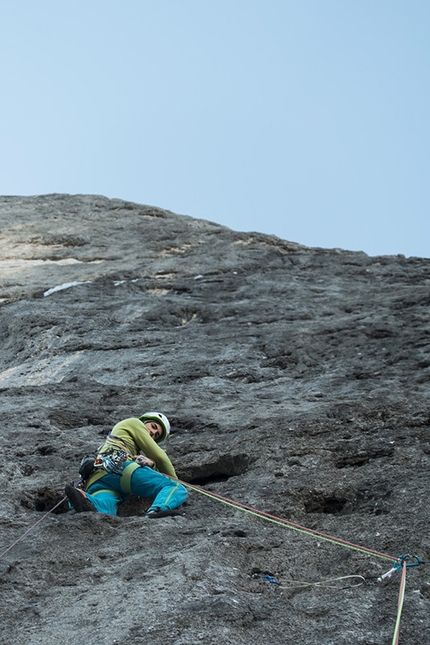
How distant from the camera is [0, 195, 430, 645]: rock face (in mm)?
4637

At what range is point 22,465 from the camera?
23.6 feet

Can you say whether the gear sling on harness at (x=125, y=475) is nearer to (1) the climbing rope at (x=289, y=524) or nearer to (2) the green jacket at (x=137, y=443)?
(2) the green jacket at (x=137, y=443)

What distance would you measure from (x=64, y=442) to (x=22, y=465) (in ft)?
1.96

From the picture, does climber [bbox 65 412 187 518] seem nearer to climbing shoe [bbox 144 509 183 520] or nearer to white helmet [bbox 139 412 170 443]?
climbing shoe [bbox 144 509 183 520]

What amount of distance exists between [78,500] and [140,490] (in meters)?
0.60

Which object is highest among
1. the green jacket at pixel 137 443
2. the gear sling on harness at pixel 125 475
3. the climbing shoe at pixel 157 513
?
the green jacket at pixel 137 443

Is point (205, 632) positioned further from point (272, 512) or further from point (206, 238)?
point (206, 238)

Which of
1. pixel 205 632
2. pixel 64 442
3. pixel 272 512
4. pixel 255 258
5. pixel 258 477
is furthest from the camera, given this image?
pixel 255 258

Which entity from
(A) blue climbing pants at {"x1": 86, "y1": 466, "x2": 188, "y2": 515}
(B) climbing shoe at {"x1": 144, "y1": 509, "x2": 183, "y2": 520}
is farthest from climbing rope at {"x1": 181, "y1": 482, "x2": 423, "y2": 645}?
(B) climbing shoe at {"x1": 144, "y1": 509, "x2": 183, "y2": 520}

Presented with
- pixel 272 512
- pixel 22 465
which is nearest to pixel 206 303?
pixel 22 465

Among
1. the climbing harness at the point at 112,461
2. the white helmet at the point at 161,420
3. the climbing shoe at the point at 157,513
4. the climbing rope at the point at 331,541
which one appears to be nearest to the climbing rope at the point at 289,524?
the climbing rope at the point at 331,541

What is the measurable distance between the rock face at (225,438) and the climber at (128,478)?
0.14 meters

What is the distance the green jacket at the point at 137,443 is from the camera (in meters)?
6.77

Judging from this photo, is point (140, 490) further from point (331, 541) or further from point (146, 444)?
point (331, 541)
